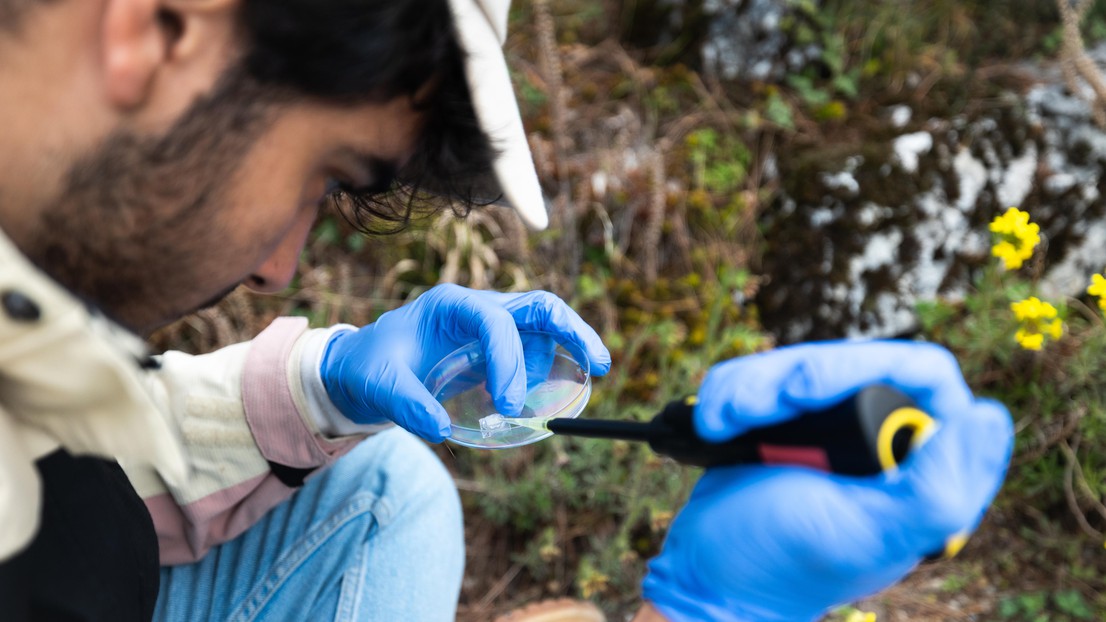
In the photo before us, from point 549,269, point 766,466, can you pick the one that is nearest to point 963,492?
point 766,466

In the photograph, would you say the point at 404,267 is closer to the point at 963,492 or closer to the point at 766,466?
the point at 766,466

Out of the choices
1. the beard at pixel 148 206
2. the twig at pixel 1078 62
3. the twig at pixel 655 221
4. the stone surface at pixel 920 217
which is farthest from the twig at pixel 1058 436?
the beard at pixel 148 206

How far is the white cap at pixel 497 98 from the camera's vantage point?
905 millimetres

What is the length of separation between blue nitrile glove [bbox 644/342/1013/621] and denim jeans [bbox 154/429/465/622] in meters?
0.51

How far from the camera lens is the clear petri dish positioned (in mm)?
1250

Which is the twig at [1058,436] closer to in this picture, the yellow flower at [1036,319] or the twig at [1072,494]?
the twig at [1072,494]

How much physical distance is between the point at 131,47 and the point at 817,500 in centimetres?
81

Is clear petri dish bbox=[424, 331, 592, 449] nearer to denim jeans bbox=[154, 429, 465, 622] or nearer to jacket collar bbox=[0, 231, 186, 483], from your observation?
denim jeans bbox=[154, 429, 465, 622]

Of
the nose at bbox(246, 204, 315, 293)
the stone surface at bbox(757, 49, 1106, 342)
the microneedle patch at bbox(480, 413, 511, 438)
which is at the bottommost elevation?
the stone surface at bbox(757, 49, 1106, 342)

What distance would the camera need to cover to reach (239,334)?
2092mm

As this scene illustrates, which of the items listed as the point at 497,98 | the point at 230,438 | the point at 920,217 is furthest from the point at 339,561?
the point at 920,217

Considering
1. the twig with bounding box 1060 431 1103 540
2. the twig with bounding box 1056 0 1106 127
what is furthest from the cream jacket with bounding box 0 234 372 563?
the twig with bounding box 1056 0 1106 127

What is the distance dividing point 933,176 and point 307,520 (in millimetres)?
1955

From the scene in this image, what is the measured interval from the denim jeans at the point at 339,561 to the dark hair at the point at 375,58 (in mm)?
596
